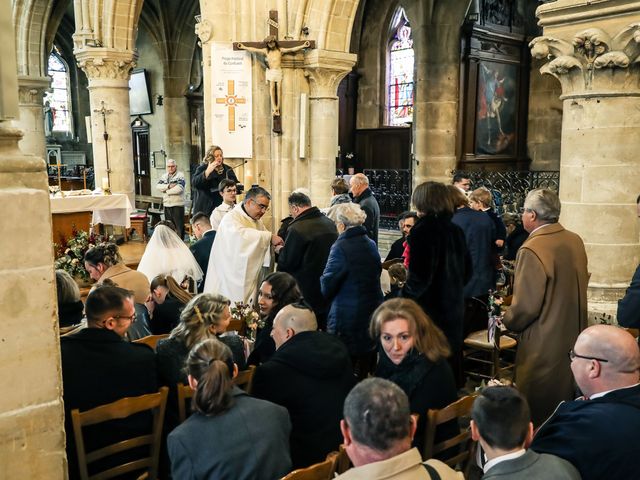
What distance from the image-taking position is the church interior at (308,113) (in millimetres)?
2754

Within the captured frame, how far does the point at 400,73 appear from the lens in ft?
56.9

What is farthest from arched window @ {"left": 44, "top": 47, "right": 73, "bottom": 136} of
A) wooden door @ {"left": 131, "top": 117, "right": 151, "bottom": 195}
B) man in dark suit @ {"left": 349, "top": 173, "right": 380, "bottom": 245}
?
man in dark suit @ {"left": 349, "top": 173, "right": 380, "bottom": 245}

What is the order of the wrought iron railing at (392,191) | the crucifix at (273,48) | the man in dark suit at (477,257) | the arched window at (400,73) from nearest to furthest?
1. the man in dark suit at (477,257)
2. the crucifix at (273,48)
3. the wrought iron railing at (392,191)
4. the arched window at (400,73)

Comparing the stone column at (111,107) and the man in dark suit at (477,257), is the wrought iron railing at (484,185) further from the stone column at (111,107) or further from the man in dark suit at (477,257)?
the man in dark suit at (477,257)

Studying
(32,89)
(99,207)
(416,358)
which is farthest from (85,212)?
(416,358)

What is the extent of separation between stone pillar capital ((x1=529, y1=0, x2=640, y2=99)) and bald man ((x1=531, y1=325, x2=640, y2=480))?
3550 mm

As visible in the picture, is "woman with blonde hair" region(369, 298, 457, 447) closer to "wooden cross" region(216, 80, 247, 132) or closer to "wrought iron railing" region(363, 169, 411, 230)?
"wooden cross" region(216, 80, 247, 132)

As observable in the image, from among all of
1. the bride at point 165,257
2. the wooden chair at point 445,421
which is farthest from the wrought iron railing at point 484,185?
the wooden chair at point 445,421

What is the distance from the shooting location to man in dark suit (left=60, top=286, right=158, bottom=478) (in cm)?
327

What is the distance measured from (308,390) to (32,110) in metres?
15.0

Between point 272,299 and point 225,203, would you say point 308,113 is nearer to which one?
point 225,203

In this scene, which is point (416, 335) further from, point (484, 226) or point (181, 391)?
point (484, 226)

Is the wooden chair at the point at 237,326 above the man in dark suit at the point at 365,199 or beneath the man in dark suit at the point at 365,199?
beneath

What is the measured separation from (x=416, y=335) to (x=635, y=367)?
1055 mm
